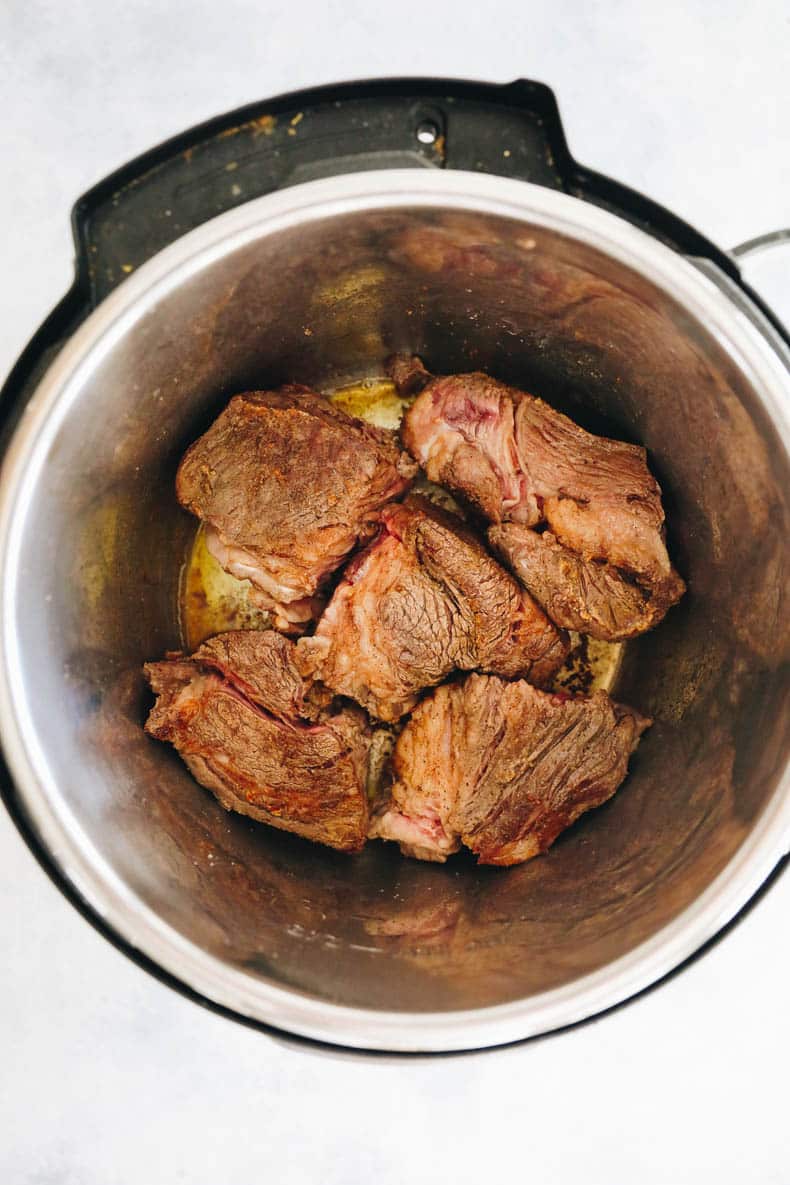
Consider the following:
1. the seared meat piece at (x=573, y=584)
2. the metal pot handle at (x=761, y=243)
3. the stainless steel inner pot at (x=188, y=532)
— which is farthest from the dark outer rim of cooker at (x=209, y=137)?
the seared meat piece at (x=573, y=584)

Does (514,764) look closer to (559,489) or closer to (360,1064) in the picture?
(559,489)

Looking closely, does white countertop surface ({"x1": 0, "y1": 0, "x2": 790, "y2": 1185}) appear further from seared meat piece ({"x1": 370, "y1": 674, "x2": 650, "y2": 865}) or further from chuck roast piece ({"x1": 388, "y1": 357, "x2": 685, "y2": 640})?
chuck roast piece ({"x1": 388, "y1": 357, "x2": 685, "y2": 640})

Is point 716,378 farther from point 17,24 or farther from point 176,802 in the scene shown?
point 17,24

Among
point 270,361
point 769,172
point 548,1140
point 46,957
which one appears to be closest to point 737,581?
point 769,172

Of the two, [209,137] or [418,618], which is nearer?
[209,137]

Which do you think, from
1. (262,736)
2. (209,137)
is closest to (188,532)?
(262,736)

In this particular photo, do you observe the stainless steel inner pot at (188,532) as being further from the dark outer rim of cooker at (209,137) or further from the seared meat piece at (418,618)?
the seared meat piece at (418,618)
